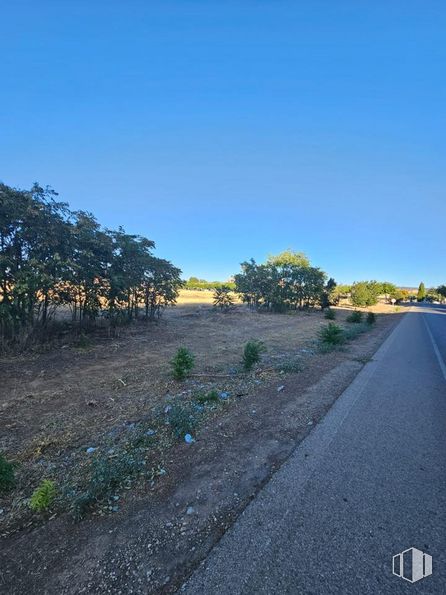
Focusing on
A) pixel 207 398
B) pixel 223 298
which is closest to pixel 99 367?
pixel 207 398

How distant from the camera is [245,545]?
2.11 meters

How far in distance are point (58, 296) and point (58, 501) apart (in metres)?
7.66

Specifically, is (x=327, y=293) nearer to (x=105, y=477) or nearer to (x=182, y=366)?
(x=182, y=366)

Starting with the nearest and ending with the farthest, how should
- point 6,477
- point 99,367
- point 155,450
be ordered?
point 6,477 < point 155,450 < point 99,367

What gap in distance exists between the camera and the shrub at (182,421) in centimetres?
394

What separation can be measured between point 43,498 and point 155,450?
4.05ft

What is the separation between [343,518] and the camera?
237 cm

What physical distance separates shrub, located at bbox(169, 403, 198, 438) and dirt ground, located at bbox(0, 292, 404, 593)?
0.59 ft

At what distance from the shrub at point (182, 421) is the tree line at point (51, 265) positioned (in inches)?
213

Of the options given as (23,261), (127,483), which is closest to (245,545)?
(127,483)

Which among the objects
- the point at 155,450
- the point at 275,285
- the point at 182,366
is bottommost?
the point at 155,450

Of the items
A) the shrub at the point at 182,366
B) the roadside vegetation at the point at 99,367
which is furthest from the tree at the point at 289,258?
the shrub at the point at 182,366

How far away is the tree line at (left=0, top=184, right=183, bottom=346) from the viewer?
7.54 m

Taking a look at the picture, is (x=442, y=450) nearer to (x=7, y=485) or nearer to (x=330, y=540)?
(x=330, y=540)
